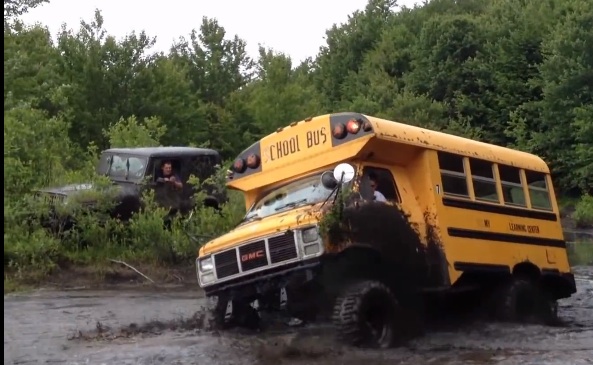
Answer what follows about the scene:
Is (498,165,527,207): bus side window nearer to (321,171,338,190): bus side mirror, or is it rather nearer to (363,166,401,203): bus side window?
(363,166,401,203): bus side window

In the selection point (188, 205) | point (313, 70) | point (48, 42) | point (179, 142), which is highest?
point (313, 70)

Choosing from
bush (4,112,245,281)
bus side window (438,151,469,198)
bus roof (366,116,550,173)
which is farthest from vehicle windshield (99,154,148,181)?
bus side window (438,151,469,198)

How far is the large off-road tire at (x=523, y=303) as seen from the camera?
13719 mm

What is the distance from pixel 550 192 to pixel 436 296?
361 centimetres

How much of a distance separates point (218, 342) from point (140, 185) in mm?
9884

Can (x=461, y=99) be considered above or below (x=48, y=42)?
below

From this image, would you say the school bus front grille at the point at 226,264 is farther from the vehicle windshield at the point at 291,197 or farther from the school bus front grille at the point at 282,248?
the vehicle windshield at the point at 291,197

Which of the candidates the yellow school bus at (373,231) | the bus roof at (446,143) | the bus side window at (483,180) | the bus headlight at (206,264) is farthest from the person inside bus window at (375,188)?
the bus headlight at (206,264)

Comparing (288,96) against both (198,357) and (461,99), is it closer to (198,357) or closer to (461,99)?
(461,99)

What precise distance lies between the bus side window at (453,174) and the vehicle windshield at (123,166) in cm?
963

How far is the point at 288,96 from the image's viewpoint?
1880 inches

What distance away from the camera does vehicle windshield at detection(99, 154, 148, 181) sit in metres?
21.5

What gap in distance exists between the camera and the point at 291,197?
1264 cm

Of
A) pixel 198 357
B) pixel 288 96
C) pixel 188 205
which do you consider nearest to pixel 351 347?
pixel 198 357
